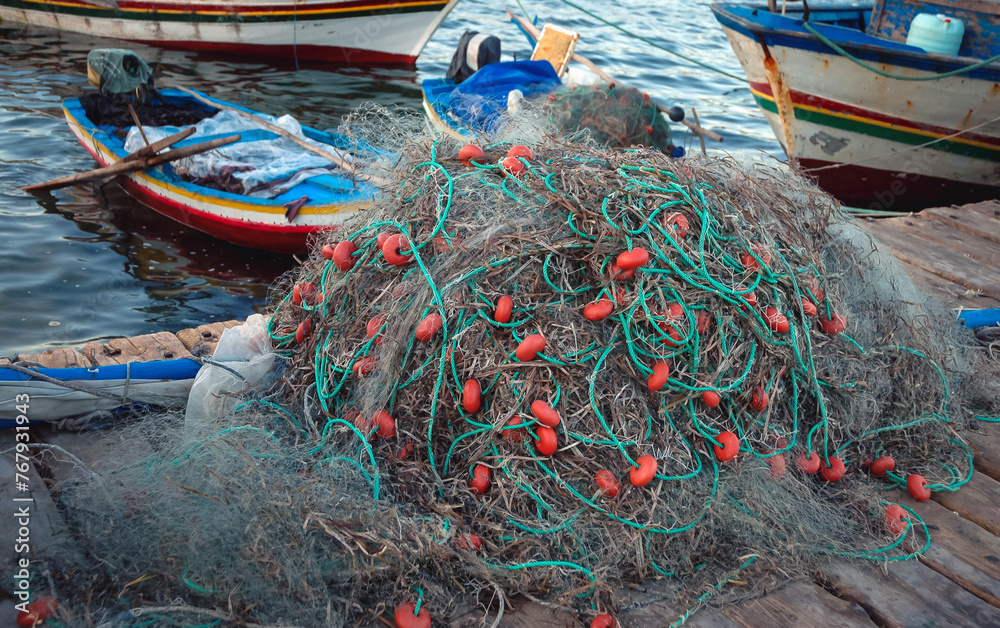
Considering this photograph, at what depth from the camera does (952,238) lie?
5434 millimetres

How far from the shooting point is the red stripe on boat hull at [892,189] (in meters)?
8.64

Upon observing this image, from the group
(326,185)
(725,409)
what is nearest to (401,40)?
(326,185)

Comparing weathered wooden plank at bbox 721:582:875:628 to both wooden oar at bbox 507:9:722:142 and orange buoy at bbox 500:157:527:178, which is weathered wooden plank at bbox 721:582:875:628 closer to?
orange buoy at bbox 500:157:527:178

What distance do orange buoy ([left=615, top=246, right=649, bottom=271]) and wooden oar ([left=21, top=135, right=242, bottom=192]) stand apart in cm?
555

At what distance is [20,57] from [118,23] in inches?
82.7

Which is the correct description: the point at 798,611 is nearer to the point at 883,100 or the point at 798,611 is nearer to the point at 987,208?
the point at 987,208

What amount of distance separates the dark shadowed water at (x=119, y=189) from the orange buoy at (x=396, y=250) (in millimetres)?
4313

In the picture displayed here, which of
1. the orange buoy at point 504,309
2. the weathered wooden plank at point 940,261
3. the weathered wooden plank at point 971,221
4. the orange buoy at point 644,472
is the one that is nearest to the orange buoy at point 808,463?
the orange buoy at point 644,472

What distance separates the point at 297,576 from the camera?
199 cm

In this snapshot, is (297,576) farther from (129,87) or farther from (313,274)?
(129,87)

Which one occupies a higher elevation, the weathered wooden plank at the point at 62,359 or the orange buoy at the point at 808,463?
the orange buoy at the point at 808,463

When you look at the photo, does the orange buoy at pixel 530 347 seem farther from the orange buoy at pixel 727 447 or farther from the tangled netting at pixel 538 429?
the orange buoy at pixel 727 447

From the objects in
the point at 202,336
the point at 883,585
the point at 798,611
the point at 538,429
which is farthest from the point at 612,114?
the point at 798,611

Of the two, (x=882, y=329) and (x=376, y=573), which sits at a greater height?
(x=882, y=329)
